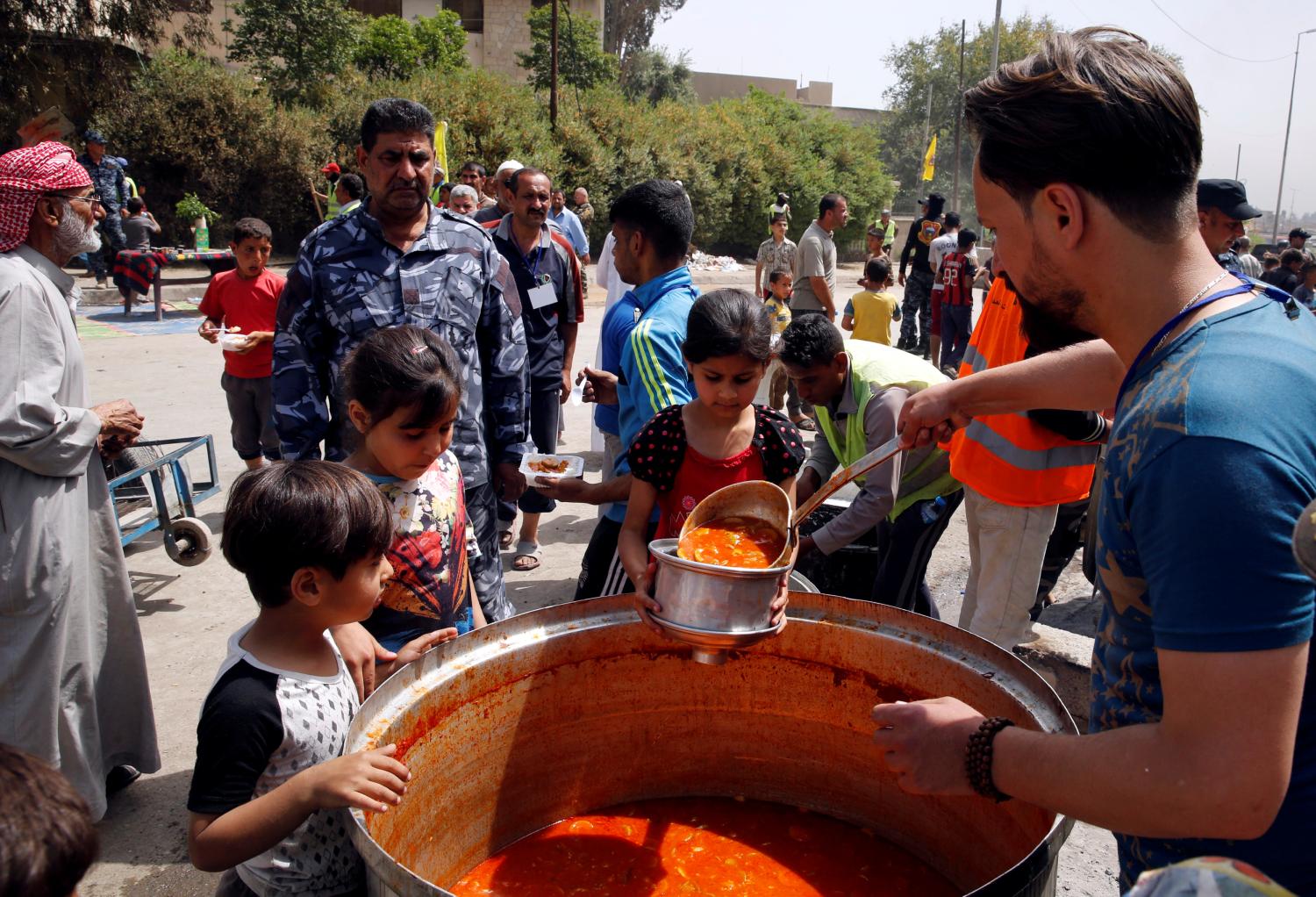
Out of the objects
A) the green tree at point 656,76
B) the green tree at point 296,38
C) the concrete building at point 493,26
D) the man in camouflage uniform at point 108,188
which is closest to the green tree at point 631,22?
the green tree at point 656,76

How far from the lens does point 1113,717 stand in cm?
145

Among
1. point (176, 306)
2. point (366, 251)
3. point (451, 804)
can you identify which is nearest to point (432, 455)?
point (451, 804)

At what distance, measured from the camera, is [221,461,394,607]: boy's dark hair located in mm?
1893

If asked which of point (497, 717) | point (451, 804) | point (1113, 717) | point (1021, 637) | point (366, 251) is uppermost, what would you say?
point (366, 251)

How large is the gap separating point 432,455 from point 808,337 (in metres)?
1.83

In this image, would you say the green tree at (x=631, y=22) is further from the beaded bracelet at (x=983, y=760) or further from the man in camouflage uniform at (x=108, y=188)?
the beaded bracelet at (x=983, y=760)

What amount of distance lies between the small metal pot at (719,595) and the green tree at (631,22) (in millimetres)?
59469

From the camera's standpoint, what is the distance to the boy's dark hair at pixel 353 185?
31.3ft

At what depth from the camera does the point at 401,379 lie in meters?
2.57

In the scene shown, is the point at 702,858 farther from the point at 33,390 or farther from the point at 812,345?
the point at 33,390

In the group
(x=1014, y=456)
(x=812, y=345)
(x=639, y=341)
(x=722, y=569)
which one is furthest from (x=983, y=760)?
(x=1014, y=456)

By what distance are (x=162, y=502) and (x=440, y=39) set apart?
119 feet

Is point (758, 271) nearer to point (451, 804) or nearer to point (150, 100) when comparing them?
point (451, 804)

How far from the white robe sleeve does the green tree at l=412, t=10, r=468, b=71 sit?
35.0 m
